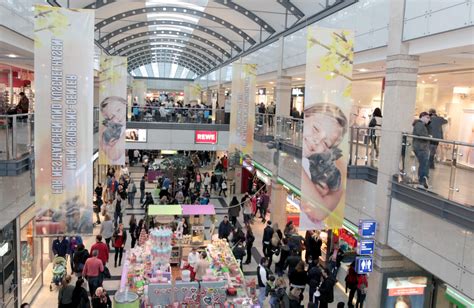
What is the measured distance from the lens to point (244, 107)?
16.9 m

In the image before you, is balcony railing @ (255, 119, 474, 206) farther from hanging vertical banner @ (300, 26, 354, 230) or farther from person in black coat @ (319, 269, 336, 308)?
person in black coat @ (319, 269, 336, 308)

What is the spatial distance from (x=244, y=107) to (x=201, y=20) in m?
10.8

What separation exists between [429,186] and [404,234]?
1175mm

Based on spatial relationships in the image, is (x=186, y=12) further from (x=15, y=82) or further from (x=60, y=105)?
(x=60, y=105)

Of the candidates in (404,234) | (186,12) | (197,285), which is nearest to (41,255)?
(197,285)

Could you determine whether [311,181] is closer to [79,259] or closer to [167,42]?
[79,259]

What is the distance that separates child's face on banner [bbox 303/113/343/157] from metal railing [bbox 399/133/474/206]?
134cm

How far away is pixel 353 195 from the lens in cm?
1039

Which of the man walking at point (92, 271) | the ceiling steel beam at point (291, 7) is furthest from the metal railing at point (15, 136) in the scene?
the ceiling steel beam at point (291, 7)

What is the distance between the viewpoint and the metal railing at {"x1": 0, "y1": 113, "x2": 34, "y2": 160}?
8375 mm

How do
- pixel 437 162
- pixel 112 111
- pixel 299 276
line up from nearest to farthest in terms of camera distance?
pixel 437 162, pixel 299 276, pixel 112 111

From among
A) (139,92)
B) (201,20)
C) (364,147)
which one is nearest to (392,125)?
(364,147)

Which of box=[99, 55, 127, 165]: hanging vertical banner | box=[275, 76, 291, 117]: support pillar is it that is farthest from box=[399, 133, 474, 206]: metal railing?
box=[99, 55, 127, 165]: hanging vertical banner

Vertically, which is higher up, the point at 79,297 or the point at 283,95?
the point at 283,95
